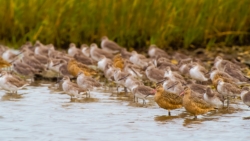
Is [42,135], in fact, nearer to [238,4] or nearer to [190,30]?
[190,30]

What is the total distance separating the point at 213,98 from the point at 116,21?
7.64m

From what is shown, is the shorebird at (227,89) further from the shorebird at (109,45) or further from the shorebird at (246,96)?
the shorebird at (109,45)

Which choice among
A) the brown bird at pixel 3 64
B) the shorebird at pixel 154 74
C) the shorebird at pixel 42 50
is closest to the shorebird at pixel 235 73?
the shorebird at pixel 154 74

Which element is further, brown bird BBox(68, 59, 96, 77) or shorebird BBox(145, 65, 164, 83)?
brown bird BBox(68, 59, 96, 77)

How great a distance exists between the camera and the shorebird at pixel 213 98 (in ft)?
41.0

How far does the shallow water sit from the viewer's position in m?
10.1

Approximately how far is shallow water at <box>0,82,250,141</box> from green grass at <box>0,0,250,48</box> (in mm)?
5951

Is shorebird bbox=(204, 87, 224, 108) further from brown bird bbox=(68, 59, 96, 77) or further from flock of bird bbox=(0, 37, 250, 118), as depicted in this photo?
brown bird bbox=(68, 59, 96, 77)

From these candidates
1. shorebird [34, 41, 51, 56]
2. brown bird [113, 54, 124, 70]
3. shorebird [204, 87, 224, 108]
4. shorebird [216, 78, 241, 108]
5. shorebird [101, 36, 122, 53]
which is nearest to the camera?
shorebird [204, 87, 224, 108]

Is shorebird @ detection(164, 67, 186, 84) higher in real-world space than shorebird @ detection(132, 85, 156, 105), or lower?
higher

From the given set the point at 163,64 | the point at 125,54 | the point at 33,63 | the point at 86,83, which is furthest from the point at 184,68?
the point at 33,63

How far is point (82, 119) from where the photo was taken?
445 inches

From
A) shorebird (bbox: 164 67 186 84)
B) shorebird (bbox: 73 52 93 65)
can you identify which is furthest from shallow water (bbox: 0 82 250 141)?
shorebird (bbox: 73 52 93 65)

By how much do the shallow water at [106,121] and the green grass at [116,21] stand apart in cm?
595
